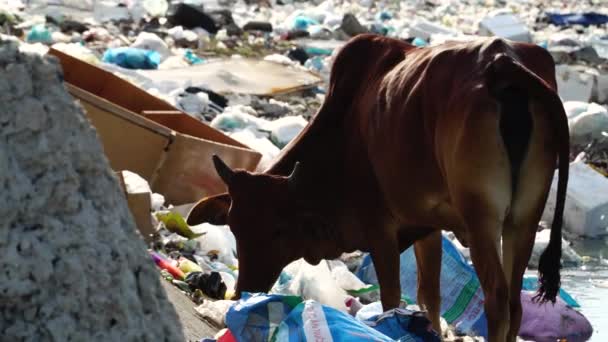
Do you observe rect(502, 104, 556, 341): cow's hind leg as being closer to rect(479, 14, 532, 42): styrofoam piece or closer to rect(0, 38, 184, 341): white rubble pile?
rect(0, 38, 184, 341): white rubble pile

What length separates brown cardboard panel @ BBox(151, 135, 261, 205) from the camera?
24.5 feet

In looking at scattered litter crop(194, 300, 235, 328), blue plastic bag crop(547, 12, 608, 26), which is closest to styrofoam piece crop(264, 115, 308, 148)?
scattered litter crop(194, 300, 235, 328)

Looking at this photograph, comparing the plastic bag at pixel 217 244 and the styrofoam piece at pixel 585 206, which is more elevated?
the plastic bag at pixel 217 244

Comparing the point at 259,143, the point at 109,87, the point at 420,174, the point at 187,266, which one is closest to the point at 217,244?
the point at 187,266

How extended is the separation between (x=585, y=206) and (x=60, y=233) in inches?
291

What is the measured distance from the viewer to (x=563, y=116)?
450cm

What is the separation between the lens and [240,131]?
9633 mm

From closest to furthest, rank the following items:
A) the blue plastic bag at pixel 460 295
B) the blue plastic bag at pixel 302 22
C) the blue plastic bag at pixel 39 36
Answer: the blue plastic bag at pixel 460 295, the blue plastic bag at pixel 39 36, the blue plastic bag at pixel 302 22

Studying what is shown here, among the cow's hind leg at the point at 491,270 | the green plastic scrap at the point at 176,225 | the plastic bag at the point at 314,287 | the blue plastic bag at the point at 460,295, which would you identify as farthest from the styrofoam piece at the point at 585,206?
the cow's hind leg at the point at 491,270

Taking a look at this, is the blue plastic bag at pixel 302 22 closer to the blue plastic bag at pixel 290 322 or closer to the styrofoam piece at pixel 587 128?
the styrofoam piece at pixel 587 128

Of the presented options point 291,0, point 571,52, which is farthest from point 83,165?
point 291,0

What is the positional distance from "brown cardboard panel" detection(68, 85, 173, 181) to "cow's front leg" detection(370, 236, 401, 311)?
2.27m

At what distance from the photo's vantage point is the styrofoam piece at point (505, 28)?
19594 millimetres

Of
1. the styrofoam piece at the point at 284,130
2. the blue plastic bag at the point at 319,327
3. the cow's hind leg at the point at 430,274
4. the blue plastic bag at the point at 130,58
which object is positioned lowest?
the blue plastic bag at the point at 130,58
